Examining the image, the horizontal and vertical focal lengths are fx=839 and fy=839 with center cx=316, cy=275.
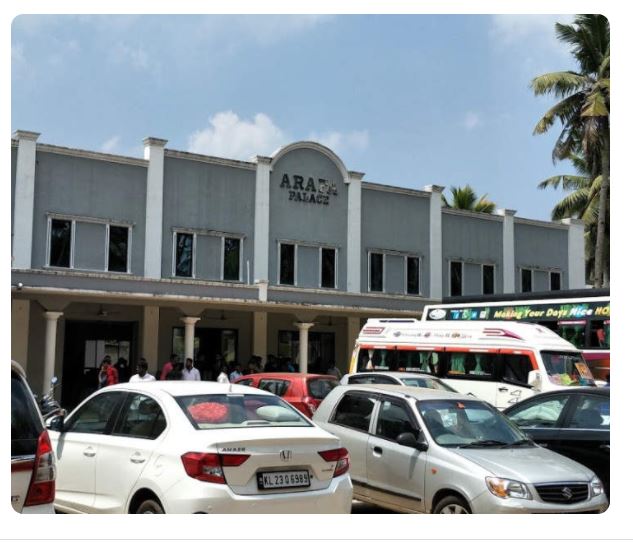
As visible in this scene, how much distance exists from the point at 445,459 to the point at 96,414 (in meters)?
3.62

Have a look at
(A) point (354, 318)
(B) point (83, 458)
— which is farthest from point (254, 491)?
(A) point (354, 318)

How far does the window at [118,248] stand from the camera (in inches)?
971

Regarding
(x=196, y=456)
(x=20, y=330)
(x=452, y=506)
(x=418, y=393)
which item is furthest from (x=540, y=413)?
(x=20, y=330)

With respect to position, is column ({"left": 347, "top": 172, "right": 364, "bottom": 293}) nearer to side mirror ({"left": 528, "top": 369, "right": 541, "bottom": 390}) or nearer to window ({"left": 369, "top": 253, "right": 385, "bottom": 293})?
window ({"left": 369, "top": 253, "right": 385, "bottom": 293})

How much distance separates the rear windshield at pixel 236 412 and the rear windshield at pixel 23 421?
1.50m

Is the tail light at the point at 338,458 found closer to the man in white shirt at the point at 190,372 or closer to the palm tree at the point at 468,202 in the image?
the man in white shirt at the point at 190,372

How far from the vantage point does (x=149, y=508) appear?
23.6ft

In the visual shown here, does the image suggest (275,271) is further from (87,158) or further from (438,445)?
(438,445)

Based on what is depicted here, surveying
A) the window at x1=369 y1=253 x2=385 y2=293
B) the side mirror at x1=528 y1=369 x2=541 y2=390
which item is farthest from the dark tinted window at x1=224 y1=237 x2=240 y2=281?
→ the side mirror at x1=528 y1=369 x2=541 y2=390

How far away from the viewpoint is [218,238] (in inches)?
1048

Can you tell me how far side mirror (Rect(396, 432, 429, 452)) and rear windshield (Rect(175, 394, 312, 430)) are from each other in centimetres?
136

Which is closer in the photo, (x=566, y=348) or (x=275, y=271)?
(x=566, y=348)

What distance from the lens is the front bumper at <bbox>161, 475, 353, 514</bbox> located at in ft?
22.3

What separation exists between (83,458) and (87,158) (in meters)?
17.3
